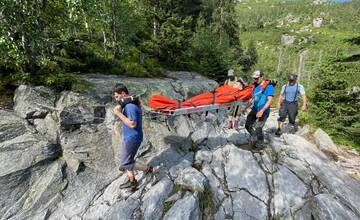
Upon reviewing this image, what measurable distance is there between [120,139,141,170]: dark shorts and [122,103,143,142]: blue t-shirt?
0.09 metres

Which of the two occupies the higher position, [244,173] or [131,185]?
[131,185]

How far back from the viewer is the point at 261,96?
788 cm

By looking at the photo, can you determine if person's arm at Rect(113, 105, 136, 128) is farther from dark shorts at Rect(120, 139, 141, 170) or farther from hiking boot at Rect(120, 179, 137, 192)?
hiking boot at Rect(120, 179, 137, 192)

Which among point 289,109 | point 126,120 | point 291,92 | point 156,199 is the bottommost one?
point 156,199

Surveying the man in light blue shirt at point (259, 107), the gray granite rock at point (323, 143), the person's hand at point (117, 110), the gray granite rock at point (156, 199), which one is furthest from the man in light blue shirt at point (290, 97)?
the person's hand at point (117, 110)

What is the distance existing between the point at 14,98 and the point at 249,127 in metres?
7.30

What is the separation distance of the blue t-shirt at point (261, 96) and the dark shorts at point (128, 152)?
3955mm

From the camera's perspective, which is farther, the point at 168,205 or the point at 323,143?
the point at 323,143

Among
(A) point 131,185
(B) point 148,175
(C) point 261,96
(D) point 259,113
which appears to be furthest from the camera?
(C) point 261,96

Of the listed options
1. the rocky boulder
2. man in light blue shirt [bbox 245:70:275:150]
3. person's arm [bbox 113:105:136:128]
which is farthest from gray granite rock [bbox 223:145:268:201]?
person's arm [bbox 113:105:136:128]

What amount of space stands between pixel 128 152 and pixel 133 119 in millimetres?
817

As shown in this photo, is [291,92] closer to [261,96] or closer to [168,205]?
[261,96]

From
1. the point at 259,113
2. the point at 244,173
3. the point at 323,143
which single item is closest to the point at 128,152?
the point at 244,173

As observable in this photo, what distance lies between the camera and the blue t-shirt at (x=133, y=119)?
559cm
